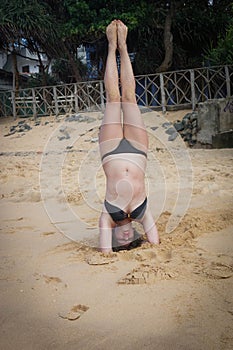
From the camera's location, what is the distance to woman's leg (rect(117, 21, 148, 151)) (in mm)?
3285

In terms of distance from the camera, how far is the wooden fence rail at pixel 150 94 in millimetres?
11750

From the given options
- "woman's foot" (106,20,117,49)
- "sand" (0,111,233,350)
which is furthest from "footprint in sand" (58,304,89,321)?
"woman's foot" (106,20,117,49)

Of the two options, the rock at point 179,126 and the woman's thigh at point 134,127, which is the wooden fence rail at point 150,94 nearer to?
the rock at point 179,126

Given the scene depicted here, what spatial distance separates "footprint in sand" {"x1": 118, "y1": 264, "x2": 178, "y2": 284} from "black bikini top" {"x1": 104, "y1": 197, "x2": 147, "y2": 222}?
62cm

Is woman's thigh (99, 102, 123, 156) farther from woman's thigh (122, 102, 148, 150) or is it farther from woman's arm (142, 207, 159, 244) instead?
woman's arm (142, 207, 159, 244)

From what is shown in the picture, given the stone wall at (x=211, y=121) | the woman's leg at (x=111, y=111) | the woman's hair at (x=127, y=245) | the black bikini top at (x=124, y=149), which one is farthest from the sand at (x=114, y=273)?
the stone wall at (x=211, y=121)

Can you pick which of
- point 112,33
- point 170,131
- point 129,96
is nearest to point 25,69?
point 170,131

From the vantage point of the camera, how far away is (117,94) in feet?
11.2

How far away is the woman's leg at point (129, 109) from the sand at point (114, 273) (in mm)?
1007

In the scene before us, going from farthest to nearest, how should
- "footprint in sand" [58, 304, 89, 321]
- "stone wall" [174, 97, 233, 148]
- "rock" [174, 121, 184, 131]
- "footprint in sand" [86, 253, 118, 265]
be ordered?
1. "rock" [174, 121, 184, 131]
2. "stone wall" [174, 97, 233, 148]
3. "footprint in sand" [86, 253, 118, 265]
4. "footprint in sand" [58, 304, 89, 321]

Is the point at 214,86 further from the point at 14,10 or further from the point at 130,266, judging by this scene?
the point at 130,266

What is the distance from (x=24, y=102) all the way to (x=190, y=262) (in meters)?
13.6

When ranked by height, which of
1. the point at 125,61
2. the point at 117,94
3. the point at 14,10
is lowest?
the point at 117,94

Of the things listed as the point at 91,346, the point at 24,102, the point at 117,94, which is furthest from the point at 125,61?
the point at 24,102
